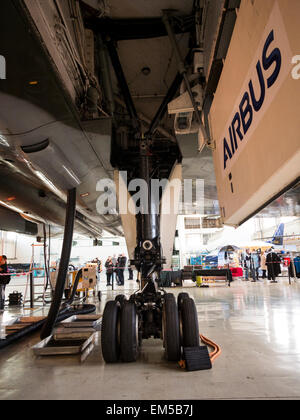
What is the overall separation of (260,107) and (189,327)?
2.59 metres

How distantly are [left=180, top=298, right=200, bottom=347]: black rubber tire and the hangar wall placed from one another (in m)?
1.67

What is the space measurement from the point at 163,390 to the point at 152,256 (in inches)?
61.3

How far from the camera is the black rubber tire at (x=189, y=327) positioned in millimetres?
2898

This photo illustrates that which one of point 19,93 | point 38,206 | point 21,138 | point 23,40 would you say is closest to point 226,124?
point 23,40

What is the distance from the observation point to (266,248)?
21.7 m

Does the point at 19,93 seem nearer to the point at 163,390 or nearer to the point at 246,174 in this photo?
the point at 246,174

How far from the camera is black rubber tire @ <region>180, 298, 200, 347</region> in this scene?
2.90 m

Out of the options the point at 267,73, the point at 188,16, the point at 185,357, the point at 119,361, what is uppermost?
the point at 188,16

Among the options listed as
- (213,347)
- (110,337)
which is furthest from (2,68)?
(213,347)

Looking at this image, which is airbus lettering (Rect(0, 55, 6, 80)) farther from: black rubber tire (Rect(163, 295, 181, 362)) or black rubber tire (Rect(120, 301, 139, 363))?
black rubber tire (Rect(163, 295, 181, 362))

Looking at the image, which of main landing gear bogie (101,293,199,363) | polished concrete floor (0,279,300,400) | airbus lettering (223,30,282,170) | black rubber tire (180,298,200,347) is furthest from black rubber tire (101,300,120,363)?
airbus lettering (223,30,282,170)

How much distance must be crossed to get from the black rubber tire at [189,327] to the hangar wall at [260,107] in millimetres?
1674

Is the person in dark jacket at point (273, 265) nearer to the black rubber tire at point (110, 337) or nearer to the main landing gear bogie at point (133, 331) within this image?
the main landing gear bogie at point (133, 331)

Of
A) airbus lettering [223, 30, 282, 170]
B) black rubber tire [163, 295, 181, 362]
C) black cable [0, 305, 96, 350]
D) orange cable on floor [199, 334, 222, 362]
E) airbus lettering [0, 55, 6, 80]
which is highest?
airbus lettering [0, 55, 6, 80]
